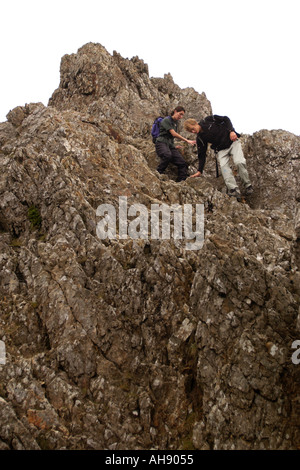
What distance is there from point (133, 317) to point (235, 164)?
10579 mm

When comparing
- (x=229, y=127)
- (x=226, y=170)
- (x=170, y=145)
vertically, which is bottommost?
(x=226, y=170)

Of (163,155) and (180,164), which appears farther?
(180,164)

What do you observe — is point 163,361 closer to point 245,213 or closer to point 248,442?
point 248,442

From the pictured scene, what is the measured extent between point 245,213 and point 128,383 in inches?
413

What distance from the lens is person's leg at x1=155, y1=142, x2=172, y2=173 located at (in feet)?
82.2

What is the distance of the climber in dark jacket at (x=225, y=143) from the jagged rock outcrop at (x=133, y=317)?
1019mm

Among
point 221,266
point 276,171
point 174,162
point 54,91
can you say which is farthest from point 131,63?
point 221,266

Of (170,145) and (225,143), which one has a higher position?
(170,145)

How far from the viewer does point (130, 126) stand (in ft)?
96.9

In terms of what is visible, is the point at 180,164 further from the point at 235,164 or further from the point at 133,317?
the point at 133,317

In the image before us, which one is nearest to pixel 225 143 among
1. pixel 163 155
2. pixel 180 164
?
pixel 180 164

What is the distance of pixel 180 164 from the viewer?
25594 millimetres

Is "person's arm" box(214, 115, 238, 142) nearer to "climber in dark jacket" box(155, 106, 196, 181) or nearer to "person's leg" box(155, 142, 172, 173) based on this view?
"climber in dark jacket" box(155, 106, 196, 181)

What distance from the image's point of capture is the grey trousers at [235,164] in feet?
76.4
